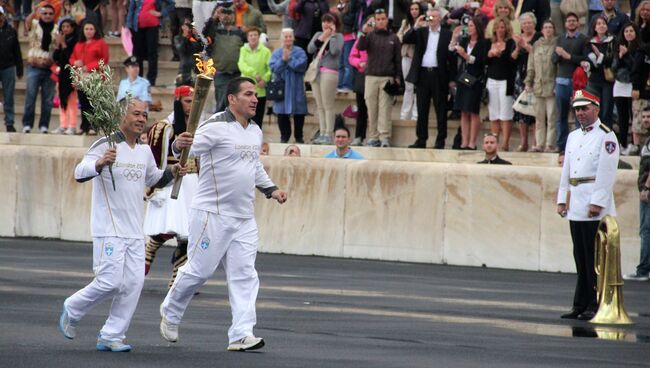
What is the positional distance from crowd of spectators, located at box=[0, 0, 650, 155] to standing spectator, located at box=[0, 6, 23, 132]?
0.08 feet

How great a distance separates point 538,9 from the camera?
23500 mm

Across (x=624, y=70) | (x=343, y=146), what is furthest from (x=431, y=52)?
(x=624, y=70)

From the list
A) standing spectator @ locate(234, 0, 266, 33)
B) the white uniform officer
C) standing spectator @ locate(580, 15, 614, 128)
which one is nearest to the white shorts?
standing spectator @ locate(580, 15, 614, 128)

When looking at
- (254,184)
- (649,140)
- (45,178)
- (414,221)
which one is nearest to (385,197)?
(414,221)

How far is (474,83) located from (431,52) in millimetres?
916

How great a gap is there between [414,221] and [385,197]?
592 mm

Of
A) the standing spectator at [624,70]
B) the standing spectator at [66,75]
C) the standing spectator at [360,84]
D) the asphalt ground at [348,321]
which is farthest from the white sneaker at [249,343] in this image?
the standing spectator at [66,75]

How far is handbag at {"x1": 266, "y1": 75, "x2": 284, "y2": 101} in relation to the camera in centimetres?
2483

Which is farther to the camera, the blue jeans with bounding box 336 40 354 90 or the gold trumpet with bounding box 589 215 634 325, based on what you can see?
the blue jeans with bounding box 336 40 354 90

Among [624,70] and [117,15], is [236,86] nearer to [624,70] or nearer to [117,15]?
[624,70]

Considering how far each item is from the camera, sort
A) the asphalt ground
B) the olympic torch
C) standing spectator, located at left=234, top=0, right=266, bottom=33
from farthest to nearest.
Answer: standing spectator, located at left=234, top=0, right=266, bottom=33 < the olympic torch < the asphalt ground

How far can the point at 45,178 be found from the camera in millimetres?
23938

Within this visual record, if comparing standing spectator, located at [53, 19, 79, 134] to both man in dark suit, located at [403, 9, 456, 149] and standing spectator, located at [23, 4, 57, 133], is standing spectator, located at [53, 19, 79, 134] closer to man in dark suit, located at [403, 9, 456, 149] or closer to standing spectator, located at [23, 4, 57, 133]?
standing spectator, located at [23, 4, 57, 133]

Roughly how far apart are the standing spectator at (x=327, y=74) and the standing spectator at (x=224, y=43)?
1162 mm
